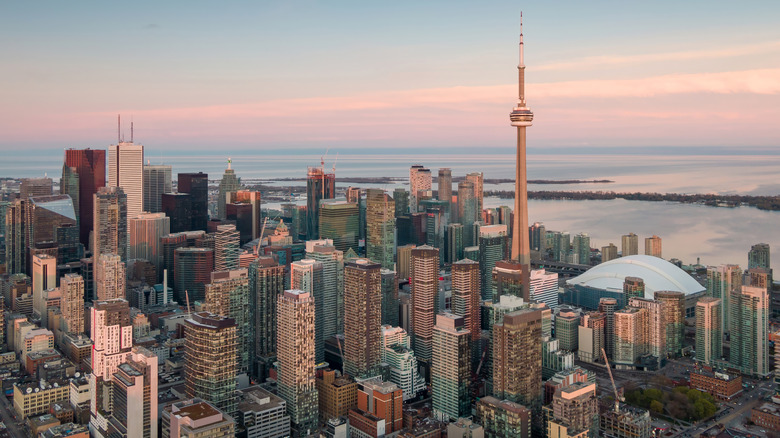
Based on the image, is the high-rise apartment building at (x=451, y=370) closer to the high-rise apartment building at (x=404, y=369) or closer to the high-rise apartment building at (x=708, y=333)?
the high-rise apartment building at (x=404, y=369)

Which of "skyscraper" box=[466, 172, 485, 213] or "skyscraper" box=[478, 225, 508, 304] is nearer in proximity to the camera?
"skyscraper" box=[478, 225, 508, 304]

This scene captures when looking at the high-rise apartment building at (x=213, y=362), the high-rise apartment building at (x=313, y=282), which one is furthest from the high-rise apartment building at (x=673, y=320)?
the high-rise apartment building at (x=213, y=362)

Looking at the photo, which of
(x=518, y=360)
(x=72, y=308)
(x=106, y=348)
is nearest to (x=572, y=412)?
(x=518, y=360)

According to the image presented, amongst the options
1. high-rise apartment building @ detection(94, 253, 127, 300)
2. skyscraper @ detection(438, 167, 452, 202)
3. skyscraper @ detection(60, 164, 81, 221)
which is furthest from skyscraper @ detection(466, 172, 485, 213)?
high-rise apartment building @ detection(94, 253, 127, 300)

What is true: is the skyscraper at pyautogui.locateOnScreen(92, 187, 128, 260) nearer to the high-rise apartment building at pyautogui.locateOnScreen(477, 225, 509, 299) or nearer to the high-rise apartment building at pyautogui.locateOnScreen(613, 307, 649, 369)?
the high-rise apartment building at pyautogui.locateOnScreen(477, 225, 509, 299)

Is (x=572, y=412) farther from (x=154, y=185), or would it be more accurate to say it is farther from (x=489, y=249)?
(x=154, y=185)

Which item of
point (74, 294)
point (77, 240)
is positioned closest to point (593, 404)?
point (74, 294)
